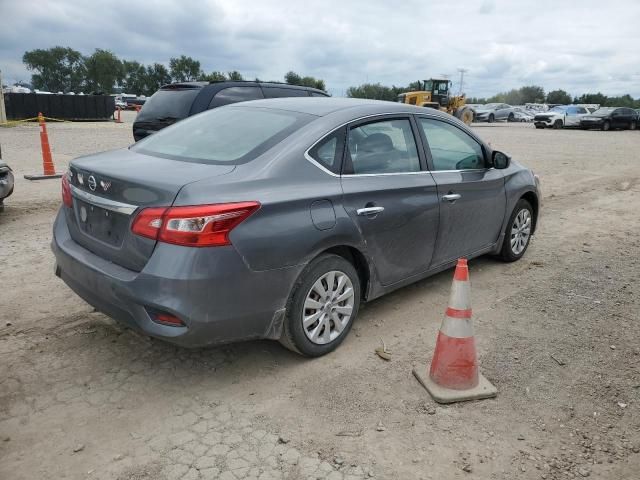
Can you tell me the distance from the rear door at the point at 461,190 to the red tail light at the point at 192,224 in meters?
1.97

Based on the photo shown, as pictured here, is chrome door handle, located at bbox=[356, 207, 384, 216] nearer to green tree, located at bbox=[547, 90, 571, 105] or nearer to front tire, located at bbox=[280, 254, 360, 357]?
front tire, located at bbox=[280, 254, 360, 357]

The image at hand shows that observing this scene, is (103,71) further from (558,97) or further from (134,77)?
(558,97)

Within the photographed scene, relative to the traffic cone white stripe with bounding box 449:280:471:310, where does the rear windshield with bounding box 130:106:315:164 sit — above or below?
above

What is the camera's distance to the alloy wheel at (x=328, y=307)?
333 centimetres

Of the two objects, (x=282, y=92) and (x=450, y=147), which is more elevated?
(x=282, y=92)

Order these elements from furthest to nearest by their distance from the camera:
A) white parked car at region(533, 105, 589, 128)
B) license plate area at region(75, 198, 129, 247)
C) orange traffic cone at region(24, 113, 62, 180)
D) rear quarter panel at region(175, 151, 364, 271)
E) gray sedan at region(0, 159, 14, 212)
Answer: white parked car at region(533, 105, 589, 128)
orange traffic cone at region(24, 113, 62, 180)
gray sedan at region(0, 159, 14, 212)
license plate area at region(75, 198, 129, 247)
rear quarter panel at region(175, 151, 364, 271)

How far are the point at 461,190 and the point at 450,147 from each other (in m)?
0.38

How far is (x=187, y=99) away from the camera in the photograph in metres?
7.76

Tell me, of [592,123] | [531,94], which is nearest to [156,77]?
[531,94]

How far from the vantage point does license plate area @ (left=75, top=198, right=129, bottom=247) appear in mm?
2992

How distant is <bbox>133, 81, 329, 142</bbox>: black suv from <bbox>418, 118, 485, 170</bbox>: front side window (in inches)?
165

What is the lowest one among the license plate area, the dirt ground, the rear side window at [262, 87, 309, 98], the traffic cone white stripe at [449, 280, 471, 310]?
the dirt ground

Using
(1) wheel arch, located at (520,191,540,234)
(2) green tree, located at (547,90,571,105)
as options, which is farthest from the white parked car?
(2) green tree, located at (547,90,571,105)

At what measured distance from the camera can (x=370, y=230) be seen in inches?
141
